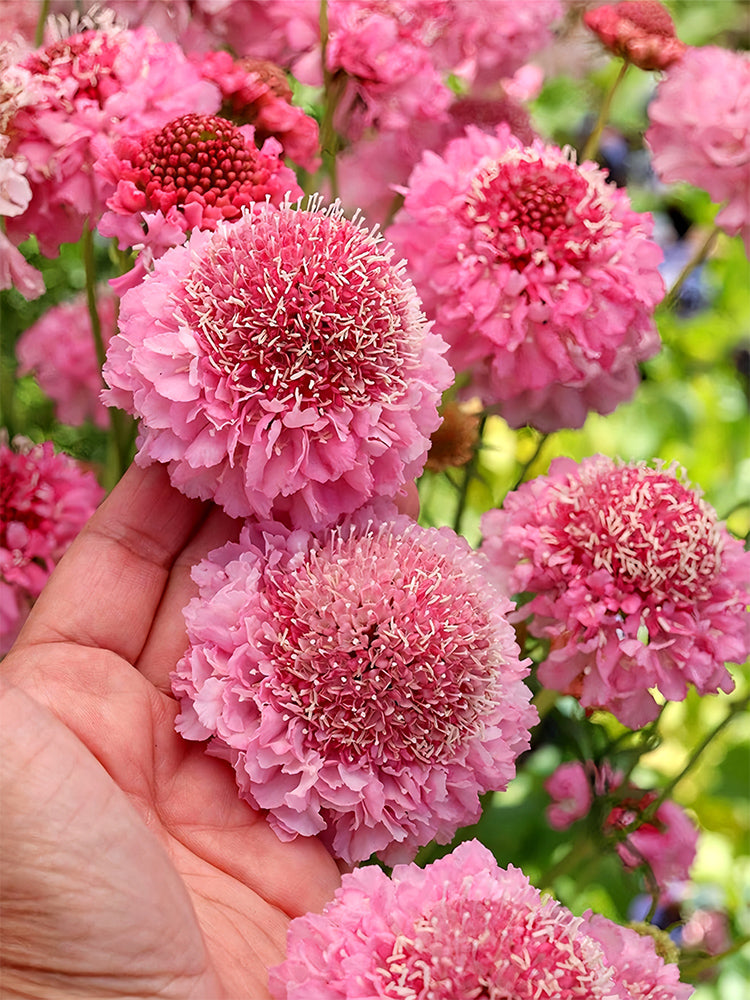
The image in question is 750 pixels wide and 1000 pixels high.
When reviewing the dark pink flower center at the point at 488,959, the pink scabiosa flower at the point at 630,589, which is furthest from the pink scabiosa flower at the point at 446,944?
the pink scabiosa flower at the point at 630,589

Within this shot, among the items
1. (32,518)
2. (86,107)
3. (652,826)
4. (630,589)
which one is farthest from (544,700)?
(86,107)

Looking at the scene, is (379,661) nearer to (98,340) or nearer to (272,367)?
(272,367)

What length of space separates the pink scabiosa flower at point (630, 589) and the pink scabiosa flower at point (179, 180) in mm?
277

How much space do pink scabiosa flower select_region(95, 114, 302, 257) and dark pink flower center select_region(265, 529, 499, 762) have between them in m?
0.23

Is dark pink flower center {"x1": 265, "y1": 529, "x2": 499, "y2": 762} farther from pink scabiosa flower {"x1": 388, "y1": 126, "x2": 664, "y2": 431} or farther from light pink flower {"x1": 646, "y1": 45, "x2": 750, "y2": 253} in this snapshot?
light pink flower {"x1": 646, "y1": 45, "x2": 750, "y2": 253}

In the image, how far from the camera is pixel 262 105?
2.51 feet

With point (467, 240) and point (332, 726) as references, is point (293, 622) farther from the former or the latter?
point (467, 240)

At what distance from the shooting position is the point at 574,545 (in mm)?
696

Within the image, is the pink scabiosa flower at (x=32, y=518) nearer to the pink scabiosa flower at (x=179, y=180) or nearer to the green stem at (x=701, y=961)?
the pink scabiosa flower at (x=179, y=180)

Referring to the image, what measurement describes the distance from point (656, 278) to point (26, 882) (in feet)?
1.80

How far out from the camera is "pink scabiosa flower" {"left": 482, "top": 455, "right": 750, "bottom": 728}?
68cm

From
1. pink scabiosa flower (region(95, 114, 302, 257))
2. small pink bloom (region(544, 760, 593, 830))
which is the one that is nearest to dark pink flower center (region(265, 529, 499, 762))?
pink scabiosa flower (region(95, 114, 302, 257))

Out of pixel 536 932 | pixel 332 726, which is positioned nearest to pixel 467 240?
pixel 332 726

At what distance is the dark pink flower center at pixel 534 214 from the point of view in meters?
0.73
